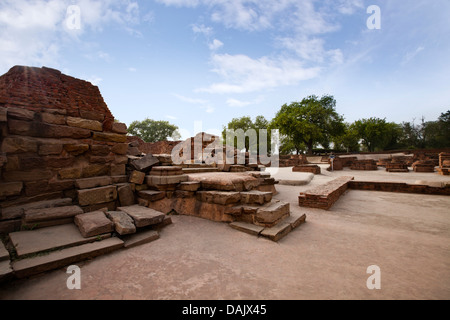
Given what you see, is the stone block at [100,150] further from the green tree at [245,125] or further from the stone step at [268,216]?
the green tree at [245,125]

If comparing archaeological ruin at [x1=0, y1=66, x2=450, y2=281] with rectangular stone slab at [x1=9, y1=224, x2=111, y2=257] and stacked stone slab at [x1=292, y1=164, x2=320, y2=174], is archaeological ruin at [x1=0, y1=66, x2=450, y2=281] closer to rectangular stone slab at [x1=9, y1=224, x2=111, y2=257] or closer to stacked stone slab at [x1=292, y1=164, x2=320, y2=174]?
rectangular stone slab at [x1=9, y1=224, x2=111, y2=257]

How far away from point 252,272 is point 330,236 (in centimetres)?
186

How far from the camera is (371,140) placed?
39594mm

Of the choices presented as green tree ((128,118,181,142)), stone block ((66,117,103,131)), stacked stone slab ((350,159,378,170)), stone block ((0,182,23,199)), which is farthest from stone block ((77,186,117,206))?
green tree ((128,118,181,142))

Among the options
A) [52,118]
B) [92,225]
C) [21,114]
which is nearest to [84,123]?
[52,118]

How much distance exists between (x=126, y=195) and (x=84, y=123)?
5.29ft

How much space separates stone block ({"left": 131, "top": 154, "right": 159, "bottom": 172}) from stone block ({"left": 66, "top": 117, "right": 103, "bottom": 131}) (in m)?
0.98

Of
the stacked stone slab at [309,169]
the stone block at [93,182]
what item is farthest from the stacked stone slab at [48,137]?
the stacked stone slab at [309,169]

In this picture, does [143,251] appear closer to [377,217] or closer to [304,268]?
[304,268]

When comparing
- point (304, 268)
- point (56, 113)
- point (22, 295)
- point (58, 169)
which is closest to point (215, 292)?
point (304, 268)

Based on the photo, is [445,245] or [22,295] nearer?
[22,295]

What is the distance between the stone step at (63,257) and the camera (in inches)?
73.9

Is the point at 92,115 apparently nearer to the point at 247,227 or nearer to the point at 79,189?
the point at 79,189

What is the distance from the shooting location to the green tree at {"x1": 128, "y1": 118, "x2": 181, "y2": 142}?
3441cm
